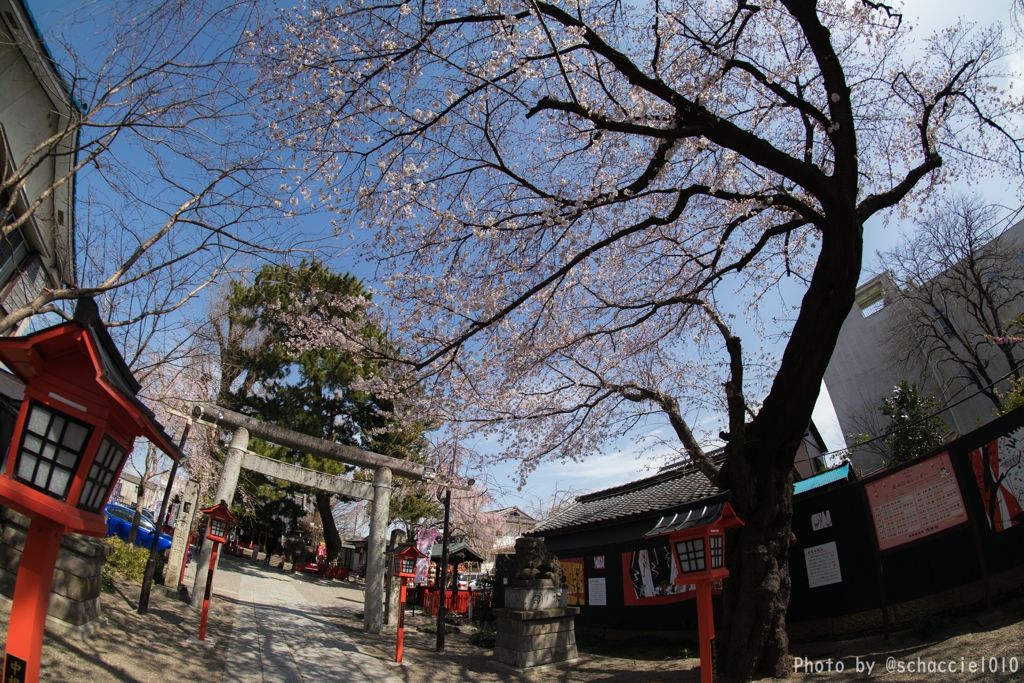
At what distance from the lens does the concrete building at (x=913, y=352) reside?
16.3 metres

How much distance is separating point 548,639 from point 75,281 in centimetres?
977

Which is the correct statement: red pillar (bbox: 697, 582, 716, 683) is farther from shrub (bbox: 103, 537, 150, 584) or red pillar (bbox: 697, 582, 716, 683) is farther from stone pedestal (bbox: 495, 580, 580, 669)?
shrub (bbox: 103, 537, 150, 584)

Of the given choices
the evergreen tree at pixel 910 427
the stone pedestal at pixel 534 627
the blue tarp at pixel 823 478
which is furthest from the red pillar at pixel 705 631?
the evergreen tree at pixel 910 427

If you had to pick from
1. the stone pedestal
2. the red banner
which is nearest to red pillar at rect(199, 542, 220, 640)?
the stone pedestal

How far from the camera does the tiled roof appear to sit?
1219 cm

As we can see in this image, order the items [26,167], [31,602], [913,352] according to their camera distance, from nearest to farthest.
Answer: [31,602] → [26,167] → [913,352]

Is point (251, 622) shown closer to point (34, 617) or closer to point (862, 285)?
point (34, 617)

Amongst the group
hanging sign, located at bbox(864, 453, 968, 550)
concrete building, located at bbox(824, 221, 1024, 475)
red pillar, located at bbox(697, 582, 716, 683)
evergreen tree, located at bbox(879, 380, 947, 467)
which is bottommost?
red pillar, located at bbox(697, 582, 716, 683)

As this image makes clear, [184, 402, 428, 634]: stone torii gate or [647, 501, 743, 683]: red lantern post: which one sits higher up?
[184, 402, 428, 634]: stone torii gate

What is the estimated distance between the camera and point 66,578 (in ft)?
21.1

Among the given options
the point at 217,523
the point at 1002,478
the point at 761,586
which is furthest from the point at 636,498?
the point at 217,523

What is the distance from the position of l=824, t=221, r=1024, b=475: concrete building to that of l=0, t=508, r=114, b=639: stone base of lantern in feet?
59.0

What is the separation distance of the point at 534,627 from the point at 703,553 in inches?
192

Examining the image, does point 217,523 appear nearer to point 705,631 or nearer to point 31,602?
point 31,602
